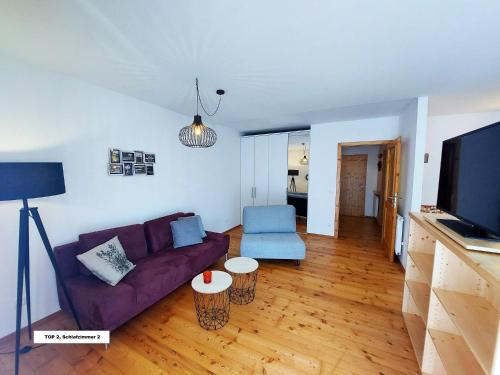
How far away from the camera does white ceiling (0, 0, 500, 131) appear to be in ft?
4.16

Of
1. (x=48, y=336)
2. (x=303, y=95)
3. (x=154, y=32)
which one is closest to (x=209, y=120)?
(x=303, y=95)

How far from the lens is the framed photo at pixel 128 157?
2.73 metres

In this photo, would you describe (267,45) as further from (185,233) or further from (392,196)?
(392,196)

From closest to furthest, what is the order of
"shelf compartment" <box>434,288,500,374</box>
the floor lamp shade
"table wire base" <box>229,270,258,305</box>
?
"shelf compartment" <box>434,288,500,374</box> → the floor lamp shade → "table wire base" <box>229,270,258,305</box>

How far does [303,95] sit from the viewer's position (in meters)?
2.71

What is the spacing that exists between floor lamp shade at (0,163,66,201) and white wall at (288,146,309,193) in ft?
13.4

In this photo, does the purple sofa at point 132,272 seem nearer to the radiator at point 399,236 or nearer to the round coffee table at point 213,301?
the round coffee table at point 213,301

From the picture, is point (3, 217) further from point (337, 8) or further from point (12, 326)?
point (337, 8)

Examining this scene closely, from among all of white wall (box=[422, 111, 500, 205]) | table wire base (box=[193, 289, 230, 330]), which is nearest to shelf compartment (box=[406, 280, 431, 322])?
table wire base (box=[193, 289, 230, 330])

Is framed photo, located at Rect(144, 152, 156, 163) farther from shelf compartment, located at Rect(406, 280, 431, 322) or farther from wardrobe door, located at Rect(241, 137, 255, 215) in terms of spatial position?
A: shelf compartment, located at Rect(406, 280, 431, 322)

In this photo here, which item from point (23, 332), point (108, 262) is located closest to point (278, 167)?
point (108, 262)

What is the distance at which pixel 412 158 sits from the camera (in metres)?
2.90

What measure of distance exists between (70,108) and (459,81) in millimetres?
4340

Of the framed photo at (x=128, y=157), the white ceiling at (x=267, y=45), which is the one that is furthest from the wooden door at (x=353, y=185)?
the framed photo at (x=128, y=157)
